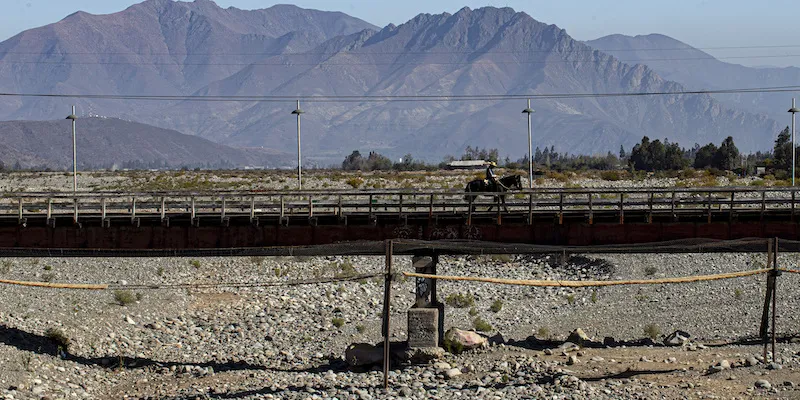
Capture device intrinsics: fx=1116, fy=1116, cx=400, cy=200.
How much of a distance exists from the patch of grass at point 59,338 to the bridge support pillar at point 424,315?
1245 centimetres

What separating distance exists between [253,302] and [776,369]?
22780mm

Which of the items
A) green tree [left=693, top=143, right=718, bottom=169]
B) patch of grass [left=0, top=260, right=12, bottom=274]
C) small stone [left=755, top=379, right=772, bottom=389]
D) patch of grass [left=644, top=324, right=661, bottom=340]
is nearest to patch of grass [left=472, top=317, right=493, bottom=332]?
patch of grass [left=644, top=324, right=661, bottom=340]

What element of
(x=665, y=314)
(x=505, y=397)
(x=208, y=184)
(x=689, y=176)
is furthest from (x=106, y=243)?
(x=689, y=176)

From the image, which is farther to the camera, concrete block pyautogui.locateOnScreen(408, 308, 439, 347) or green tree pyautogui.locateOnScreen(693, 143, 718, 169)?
green tree pyautogui.locateOnScreen(693, 143, 718, 169)

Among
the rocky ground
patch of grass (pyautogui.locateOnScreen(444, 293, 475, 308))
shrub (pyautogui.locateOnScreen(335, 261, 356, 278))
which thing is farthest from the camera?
shrub (pyautogui.locateOnScreen(335, 261, 356, 278))

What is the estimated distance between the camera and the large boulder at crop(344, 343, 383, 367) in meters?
37.1

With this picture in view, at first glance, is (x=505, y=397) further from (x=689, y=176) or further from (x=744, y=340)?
(x=689, y=176)

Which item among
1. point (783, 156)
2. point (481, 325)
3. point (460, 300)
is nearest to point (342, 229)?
point (481, 325)

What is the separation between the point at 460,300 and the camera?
4916 cm

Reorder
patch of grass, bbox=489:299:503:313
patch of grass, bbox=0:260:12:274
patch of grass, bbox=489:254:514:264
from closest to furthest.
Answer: patch of grass, bbox=489:299:503:313
patch of grass, bbox=0:260:12:274
patch of grass, bbox=489:254:514:264

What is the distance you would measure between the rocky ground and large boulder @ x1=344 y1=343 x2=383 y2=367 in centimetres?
34

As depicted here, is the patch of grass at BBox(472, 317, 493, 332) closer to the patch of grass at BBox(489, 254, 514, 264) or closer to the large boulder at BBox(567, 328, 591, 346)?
the large boulder at BBox(567, 328, 591, 346)

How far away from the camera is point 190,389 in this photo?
3447 cm

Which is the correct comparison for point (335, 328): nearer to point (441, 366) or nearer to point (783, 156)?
point (441, 366)
